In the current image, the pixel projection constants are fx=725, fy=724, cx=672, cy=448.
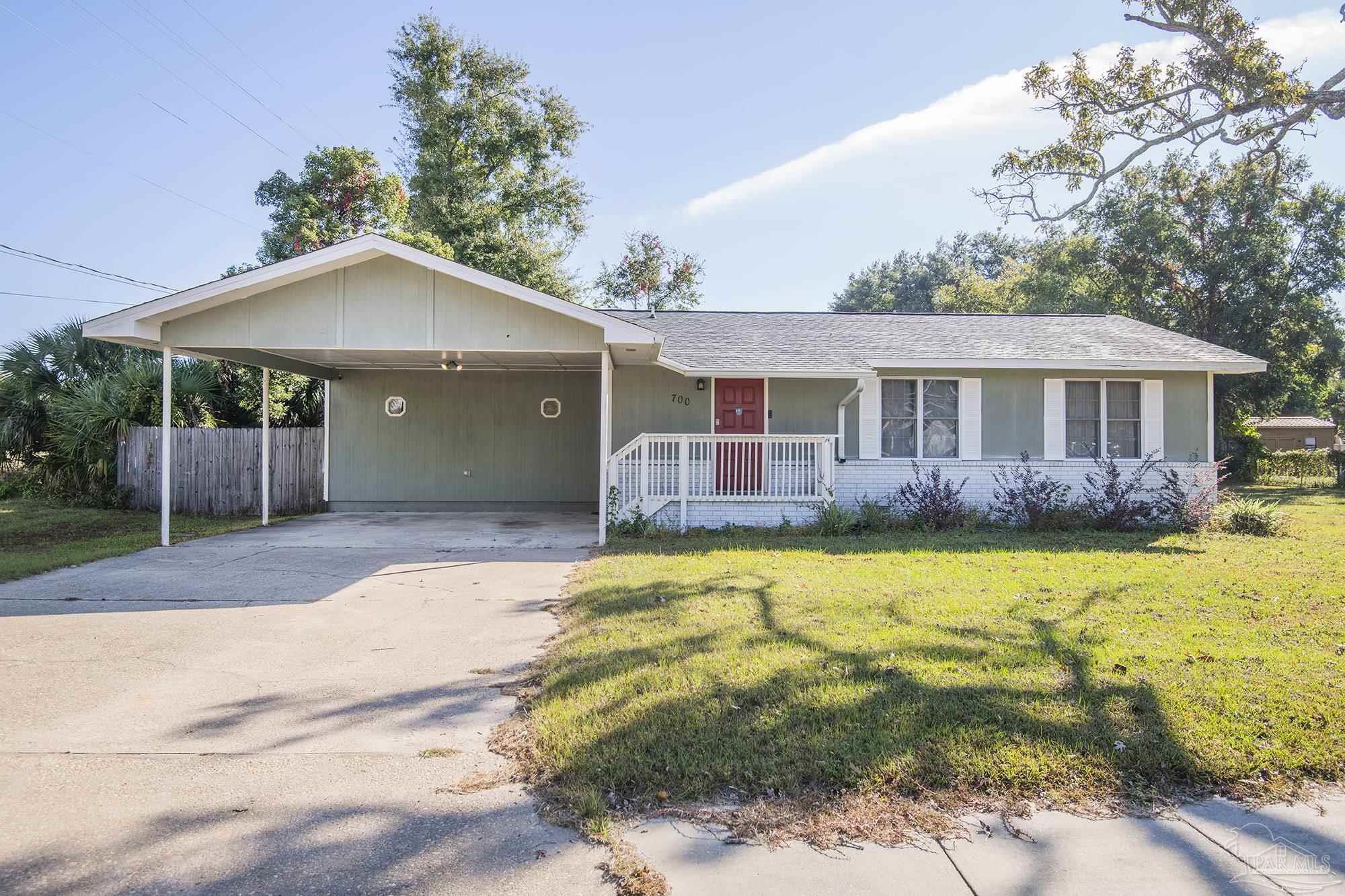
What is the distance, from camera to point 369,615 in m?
6.37

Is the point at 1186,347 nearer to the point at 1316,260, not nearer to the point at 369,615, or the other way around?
the point at 369,615

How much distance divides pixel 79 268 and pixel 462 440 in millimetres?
10373

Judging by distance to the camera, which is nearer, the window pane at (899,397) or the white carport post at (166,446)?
the white carport post at (166,446)

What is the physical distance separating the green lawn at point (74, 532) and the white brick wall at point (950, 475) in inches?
393

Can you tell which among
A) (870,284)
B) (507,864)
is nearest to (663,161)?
(507,864)

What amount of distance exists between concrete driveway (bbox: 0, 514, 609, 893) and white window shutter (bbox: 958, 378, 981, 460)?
8048 mm

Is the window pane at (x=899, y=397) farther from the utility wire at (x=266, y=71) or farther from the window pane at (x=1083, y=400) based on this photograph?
the utility wire at (x=266, y=71)

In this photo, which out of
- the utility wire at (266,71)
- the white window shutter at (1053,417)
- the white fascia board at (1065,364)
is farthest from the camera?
the utility wire at (266,71)

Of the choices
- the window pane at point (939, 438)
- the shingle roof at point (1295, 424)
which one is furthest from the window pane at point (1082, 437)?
the shingle roof at point (1295, 424)

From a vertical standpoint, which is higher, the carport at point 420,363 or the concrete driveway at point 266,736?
the carport at point 420,363

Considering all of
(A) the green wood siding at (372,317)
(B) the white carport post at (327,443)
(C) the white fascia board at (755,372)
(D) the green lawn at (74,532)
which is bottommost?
(D) the green lawn at (74,532)

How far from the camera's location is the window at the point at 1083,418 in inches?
494

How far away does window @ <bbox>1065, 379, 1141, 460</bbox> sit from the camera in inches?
494

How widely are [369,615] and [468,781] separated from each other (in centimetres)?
358
